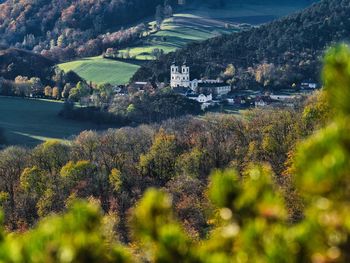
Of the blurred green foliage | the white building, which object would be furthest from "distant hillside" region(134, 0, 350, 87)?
the blurred green foliage

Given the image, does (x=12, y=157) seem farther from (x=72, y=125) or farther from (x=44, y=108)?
(x=44, y=108)

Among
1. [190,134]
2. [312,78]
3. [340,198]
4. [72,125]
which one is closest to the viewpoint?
[340,198]

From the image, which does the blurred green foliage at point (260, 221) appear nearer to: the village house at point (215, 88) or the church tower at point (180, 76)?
the village house at point (215, 88)

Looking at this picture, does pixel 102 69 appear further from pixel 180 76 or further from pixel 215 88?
pixel 215 88

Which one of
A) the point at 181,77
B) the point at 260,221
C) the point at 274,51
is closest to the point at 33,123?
the point at 181,77

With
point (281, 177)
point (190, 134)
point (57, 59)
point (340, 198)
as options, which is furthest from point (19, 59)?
point (340, 198)

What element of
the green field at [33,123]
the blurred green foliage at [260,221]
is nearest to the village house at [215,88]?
the green field at [33,123]
